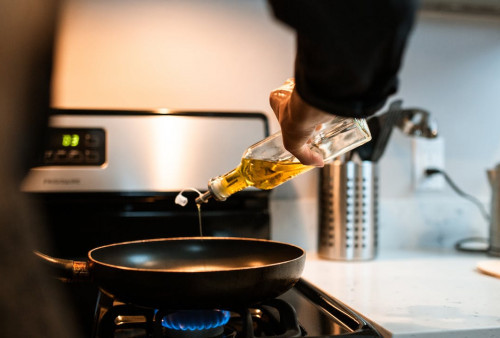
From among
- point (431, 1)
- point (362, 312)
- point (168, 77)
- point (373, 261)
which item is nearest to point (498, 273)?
point (373, 261)

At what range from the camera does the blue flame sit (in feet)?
1.83

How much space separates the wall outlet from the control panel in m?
0.75

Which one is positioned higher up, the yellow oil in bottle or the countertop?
the yellow oil in bottle

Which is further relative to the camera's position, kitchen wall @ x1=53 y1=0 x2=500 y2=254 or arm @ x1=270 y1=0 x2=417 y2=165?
kitchen wall @ x1=53 y1=0 x2=500 y2=254

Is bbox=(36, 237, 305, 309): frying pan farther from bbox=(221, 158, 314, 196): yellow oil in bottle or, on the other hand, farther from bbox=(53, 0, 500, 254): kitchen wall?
bbox=(53, 0, 500, 254): kitchen wall

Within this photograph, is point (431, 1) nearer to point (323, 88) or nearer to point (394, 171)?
point (394, 171)

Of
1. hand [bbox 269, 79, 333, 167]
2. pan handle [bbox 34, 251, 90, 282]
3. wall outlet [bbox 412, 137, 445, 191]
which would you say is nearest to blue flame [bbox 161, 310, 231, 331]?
pan handle [bbox 34, 251, 90, 282]

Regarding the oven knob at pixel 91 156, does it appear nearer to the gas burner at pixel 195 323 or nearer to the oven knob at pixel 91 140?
the oven knob at pixel 91 140

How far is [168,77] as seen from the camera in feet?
3.46

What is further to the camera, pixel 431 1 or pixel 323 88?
pixel 431 1

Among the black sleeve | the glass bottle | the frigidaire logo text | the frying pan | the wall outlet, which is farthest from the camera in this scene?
the wall outlet

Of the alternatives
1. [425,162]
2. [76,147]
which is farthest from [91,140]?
[425,162]

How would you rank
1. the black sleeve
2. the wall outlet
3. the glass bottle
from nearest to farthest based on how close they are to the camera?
the black sleeve → the glass bottle → the wall outlet

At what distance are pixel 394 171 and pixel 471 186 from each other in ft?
0.71
